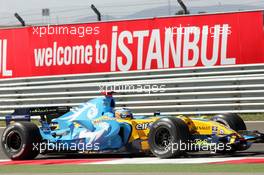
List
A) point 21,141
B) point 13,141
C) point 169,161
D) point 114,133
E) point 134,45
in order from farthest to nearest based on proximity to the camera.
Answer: point 134,45, point 13,141, point 21,141, point 114,133, point 169,161

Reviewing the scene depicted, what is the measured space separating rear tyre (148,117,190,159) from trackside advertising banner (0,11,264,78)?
816 cm

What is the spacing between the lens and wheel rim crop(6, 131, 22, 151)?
1292cm

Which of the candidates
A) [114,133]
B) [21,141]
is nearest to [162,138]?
[114,133]

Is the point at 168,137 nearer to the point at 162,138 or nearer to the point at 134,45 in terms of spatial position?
the point at 162,138

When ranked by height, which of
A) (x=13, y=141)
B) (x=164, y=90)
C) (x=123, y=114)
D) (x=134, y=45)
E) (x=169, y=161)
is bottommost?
(x=169, y=161)

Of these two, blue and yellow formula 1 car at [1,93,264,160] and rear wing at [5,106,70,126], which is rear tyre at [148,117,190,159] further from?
rear wing at [5,106,70,126]

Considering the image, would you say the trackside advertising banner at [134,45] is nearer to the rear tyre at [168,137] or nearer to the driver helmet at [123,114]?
the driver helmet at [123,114]

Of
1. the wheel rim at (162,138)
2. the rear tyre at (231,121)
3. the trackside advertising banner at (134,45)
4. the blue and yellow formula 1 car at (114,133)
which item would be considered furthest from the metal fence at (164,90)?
the wheel rim at (162,138)

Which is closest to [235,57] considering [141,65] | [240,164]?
[141,65]

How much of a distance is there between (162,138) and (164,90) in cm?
852

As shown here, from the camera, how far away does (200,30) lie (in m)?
20.0

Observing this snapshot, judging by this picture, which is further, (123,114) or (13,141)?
(13,141)

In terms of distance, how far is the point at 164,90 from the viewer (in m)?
20.0

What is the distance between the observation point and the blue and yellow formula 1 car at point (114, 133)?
11.4 m
